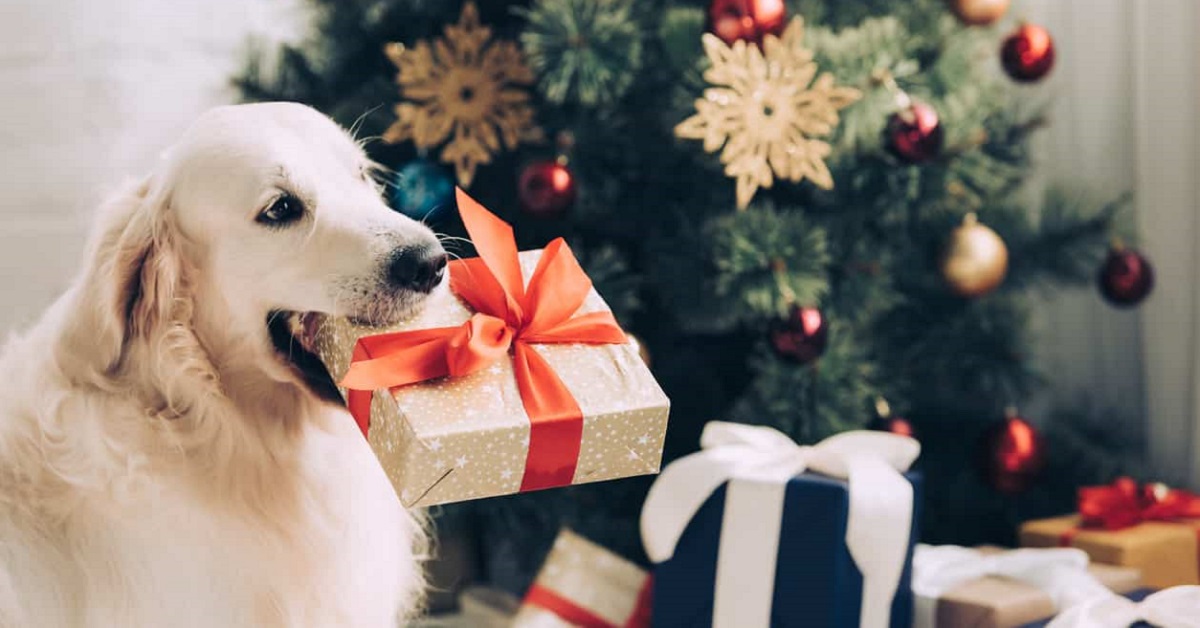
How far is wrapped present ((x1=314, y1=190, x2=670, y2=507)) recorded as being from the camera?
2.81 feet

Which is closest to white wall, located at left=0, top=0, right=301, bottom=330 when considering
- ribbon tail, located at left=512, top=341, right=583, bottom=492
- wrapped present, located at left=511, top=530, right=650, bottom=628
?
wrapped present, located at left=511, top=530, right=650, bottom=628

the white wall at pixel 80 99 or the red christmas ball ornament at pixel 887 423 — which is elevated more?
the white wall at pixel 80 99

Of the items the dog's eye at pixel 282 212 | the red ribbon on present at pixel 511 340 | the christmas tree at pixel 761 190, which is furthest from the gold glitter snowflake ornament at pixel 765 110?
the dog's eye at pixel 282 212

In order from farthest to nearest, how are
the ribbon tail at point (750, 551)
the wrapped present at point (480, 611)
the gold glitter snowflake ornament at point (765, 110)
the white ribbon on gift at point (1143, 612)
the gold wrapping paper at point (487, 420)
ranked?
the wrapped present at point (480, 611) < the gold glitter snowflake ornament at point (765, 110) < the ribbon tail at point (750, 551) < the white ribbon on gift at point (1143, 612) < the gold wrapping paper at point (487, 420)

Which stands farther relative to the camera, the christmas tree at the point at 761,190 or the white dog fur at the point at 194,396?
the christmas tree at the point at 761,190

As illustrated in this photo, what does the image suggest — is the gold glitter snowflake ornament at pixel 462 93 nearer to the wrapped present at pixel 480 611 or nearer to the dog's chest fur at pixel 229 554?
the dog's chest fur at pixel 229 554

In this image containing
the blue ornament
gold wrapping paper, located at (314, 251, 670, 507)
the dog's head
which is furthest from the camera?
the blue ornament

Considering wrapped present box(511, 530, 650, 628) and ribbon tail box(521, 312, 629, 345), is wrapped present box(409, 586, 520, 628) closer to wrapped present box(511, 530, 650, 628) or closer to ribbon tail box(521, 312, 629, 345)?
wrapped present box(511, 530, 650, 628)

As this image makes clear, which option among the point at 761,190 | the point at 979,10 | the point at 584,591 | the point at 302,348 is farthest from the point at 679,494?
the point at 979,10

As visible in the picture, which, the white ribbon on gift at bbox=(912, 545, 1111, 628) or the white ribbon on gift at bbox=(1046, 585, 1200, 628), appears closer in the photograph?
the white ribbon on gift at bbox=(1046, 585, 1200, 628)

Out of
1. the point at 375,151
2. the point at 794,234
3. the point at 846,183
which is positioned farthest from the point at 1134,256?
the point at 375,151

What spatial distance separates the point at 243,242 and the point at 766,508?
0.61 meters

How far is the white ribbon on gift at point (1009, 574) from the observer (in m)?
1.30

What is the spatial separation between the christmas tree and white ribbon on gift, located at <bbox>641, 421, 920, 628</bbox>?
0.79 ft
